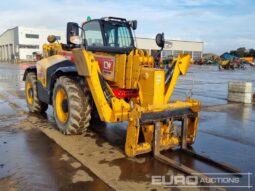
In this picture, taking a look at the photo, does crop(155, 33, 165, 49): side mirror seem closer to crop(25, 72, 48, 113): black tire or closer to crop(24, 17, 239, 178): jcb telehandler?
crop(24, 17, 239, 178): jcb telehandler

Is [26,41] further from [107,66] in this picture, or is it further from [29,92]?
[107,66]

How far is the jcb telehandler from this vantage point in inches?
191

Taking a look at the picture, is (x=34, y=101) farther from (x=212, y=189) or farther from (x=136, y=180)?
(x=212, y=189)

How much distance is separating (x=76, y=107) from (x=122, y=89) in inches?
38.8

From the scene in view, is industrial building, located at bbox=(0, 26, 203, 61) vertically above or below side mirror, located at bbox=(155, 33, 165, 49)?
above

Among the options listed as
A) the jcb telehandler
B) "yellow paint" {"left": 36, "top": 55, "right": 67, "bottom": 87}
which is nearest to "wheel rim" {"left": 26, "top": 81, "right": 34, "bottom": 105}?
"yellow paint" {"left": 36, "top": 55, "right": 67, "bottom": 87}

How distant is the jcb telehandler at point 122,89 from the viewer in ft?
15.9

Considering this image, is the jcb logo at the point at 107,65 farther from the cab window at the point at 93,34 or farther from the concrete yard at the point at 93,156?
the concrete yard at the point at 93,156

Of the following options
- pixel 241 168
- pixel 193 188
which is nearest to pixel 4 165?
pixel 193 188

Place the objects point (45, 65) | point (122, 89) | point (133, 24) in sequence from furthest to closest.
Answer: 1. point (45, 65)
2. point (133, 24)
3. point (122, 89)

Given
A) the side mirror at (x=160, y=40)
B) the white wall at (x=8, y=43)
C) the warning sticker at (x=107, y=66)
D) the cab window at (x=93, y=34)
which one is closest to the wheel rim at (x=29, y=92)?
the cab window at (x=93, y=34)

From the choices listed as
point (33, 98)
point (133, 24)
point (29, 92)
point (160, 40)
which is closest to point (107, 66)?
point (160, 40)

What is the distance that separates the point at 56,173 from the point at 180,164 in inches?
75.0

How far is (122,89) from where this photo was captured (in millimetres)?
5527
